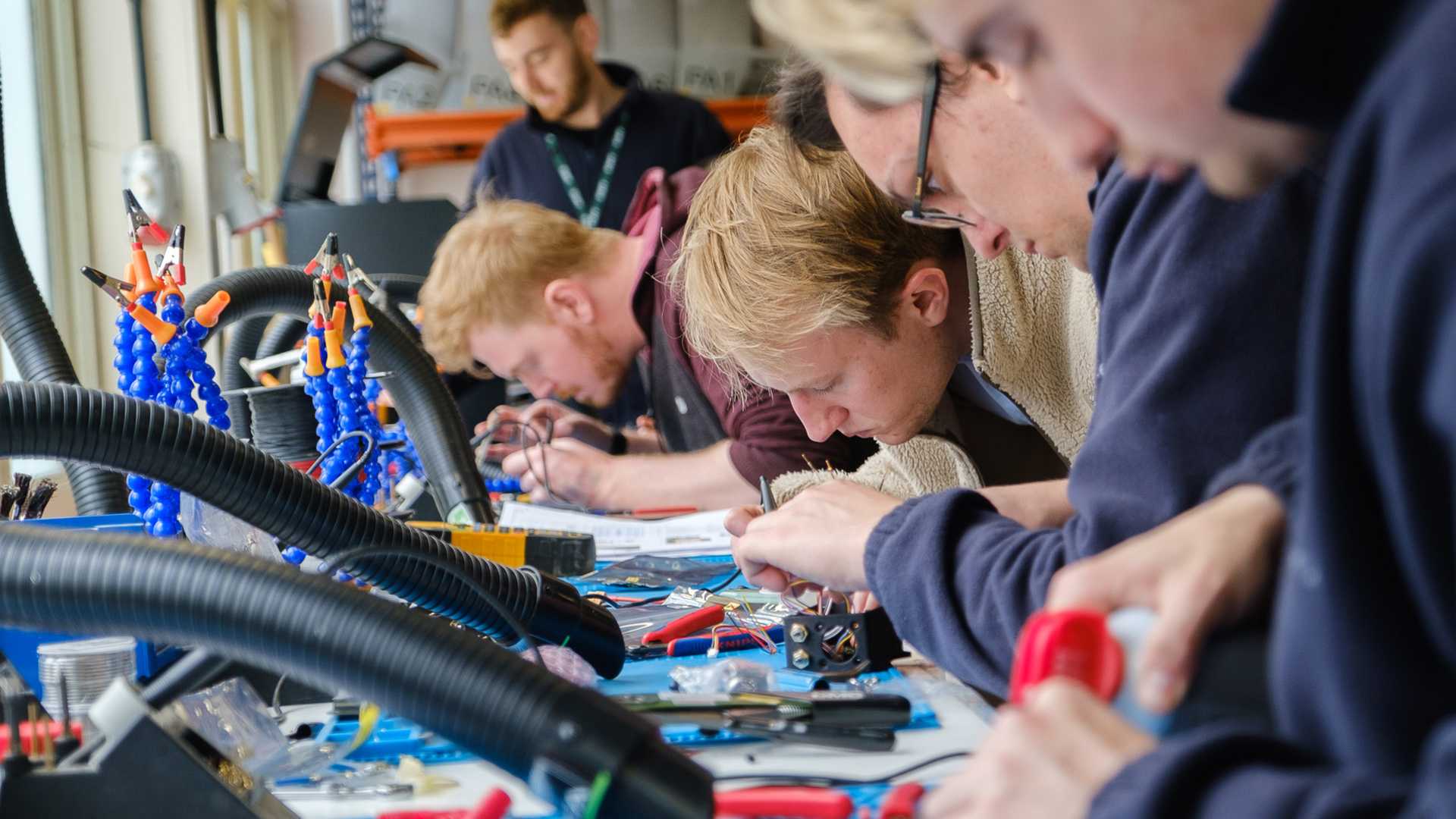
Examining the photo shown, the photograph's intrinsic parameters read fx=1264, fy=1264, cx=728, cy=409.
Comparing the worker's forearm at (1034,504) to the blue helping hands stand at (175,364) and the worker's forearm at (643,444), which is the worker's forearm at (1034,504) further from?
the worker's forearm at (643,444)

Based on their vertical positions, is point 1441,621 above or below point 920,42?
below

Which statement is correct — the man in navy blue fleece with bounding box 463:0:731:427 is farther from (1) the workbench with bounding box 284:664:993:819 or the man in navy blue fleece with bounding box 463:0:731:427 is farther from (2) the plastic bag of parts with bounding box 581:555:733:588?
(1) the workbench with bounding box 284:664:993:819

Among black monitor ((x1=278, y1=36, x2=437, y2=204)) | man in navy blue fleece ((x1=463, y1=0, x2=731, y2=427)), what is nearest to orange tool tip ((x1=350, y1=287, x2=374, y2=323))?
black monitor ((x1=278, y1=36, x2=437, y2=204))

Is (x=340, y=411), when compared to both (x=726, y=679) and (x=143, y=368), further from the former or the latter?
(x=726, y=679)

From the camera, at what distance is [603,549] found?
6.59 ft

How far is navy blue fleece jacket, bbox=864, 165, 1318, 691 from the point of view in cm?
83

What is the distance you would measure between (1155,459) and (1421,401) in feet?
1.53

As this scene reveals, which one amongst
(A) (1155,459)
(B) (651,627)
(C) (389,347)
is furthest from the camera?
(C) (389,347)

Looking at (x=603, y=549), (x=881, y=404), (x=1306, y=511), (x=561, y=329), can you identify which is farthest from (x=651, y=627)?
(x=561, y=329)

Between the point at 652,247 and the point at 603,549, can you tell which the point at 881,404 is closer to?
the point at 603,549

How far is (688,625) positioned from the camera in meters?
1.34

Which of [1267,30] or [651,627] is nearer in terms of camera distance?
[1267,30]

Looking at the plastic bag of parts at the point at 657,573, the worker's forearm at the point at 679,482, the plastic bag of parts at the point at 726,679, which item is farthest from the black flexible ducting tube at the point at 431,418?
the plastic bag of parts at the point at 726,679

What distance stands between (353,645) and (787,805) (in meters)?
0.27
